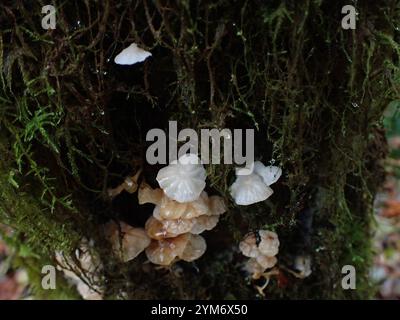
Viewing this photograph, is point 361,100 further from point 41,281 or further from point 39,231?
point 41,281

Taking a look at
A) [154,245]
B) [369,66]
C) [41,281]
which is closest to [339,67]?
[369,66]

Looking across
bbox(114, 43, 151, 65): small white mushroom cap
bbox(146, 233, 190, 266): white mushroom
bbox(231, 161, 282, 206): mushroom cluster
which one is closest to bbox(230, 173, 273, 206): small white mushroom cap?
bbox(231, 161, 282, 206): mushroom cluster

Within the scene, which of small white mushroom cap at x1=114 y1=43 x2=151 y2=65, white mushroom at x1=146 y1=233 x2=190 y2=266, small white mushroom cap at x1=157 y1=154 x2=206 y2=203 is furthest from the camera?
white mushroom at x1=146 y1=233 x2=190 y2=266

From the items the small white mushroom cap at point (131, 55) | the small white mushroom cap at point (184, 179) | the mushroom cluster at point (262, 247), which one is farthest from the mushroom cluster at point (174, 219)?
the small white mushroom cap at point (131, 55)

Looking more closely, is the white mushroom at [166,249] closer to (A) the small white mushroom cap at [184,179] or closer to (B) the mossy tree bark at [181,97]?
(B) the mossy tree bark at [181,97]

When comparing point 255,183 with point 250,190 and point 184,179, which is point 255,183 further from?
point 184,179

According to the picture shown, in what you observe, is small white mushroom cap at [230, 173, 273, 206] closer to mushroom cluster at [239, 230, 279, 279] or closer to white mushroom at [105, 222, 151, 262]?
mushroom cluster at [239, 230, 279, 279]
